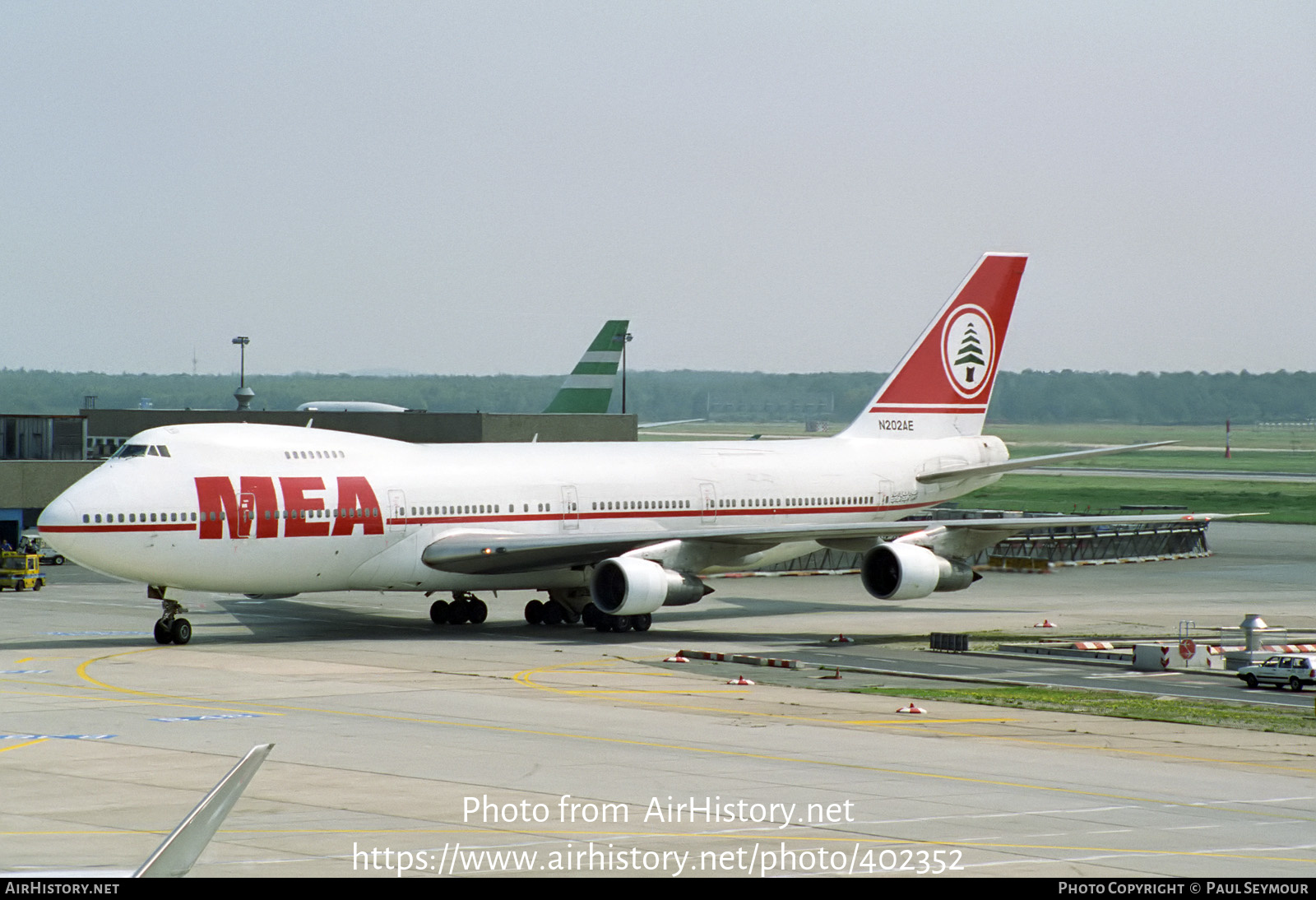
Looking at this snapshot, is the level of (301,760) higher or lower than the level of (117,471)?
lower

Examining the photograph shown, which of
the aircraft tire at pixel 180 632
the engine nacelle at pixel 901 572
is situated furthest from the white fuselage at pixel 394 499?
the engine nacelle at pixel 901 572

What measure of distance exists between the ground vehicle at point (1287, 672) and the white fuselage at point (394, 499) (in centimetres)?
1391

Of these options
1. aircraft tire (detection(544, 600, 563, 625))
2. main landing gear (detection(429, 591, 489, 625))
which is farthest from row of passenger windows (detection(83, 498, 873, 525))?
main landing gear (detection(429, 591, 489, 625))

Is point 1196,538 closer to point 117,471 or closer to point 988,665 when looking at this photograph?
point 988,665

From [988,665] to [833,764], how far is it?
45.2 ft

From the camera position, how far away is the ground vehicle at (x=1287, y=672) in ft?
109

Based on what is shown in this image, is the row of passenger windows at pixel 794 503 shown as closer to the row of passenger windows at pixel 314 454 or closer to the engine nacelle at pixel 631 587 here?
the engine nacelle at pixel 631 587

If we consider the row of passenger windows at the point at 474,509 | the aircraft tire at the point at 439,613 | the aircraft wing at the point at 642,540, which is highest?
the row of passenger windows at the point at 474,509

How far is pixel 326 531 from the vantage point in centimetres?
3950

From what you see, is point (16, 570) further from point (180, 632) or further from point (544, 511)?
point (544, 511)

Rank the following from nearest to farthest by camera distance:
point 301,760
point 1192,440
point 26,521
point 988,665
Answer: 1. point 301,760
2. point 988,665
3. point 26,521
4. point 1192,440

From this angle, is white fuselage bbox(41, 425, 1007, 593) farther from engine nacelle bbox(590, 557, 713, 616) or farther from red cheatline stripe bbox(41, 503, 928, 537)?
engine nacelle bbox(590, 557, 713, 616)

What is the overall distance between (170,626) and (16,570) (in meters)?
18.4
